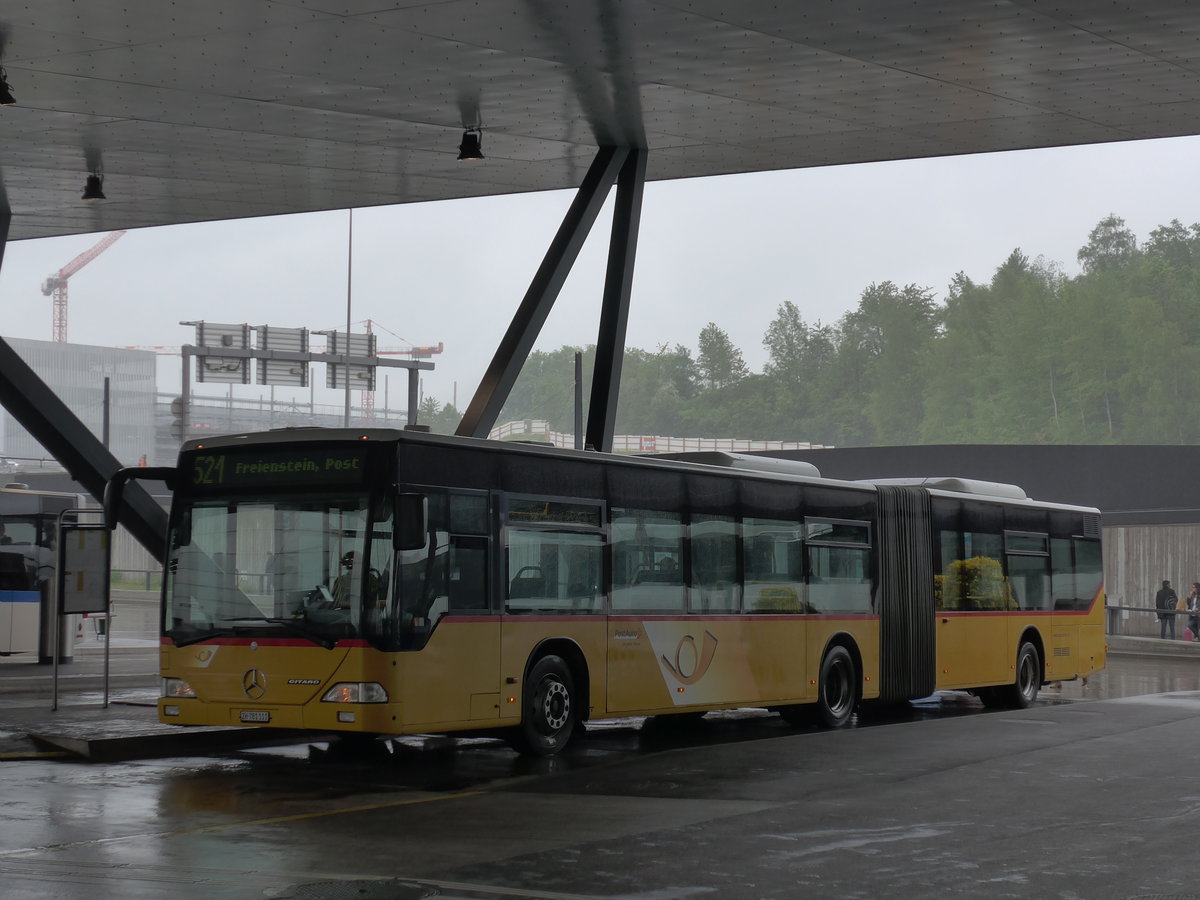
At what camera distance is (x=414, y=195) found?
20594mm

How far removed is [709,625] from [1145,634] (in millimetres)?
28865

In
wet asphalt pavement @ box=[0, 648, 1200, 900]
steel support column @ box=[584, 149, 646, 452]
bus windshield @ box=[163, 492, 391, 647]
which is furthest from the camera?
steel support column @ box=[584, 149, 646, 452]

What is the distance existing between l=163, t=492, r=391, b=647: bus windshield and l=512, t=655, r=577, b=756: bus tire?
80.8 inches

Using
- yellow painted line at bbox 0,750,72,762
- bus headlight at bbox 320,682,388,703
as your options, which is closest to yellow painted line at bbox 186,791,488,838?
bus headlight at bbox 320,682,388,703

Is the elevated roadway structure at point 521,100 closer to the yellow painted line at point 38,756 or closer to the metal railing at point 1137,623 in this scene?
the yellow painted line at point 38,756

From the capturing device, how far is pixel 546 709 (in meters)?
14.4

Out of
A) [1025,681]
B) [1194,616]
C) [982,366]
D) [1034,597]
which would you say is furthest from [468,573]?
[982,366]

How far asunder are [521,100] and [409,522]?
5.36 m

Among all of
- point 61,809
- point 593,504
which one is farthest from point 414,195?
point 61,809

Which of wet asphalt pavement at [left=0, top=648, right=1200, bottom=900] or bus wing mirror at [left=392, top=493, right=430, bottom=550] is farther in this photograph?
bus wing mirror at [left=392, top=493, right=430, bottom=550]

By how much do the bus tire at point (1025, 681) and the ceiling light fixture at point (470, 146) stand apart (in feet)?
33.8

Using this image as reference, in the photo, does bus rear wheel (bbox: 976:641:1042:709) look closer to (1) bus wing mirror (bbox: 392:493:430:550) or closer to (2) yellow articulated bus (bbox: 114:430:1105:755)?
(2) yellow articulated bus (bbox: 114:430:1105:755)

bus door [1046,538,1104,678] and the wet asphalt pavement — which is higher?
bus door [1046,538,1104,678]

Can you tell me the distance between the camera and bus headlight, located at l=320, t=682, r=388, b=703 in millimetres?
12609
